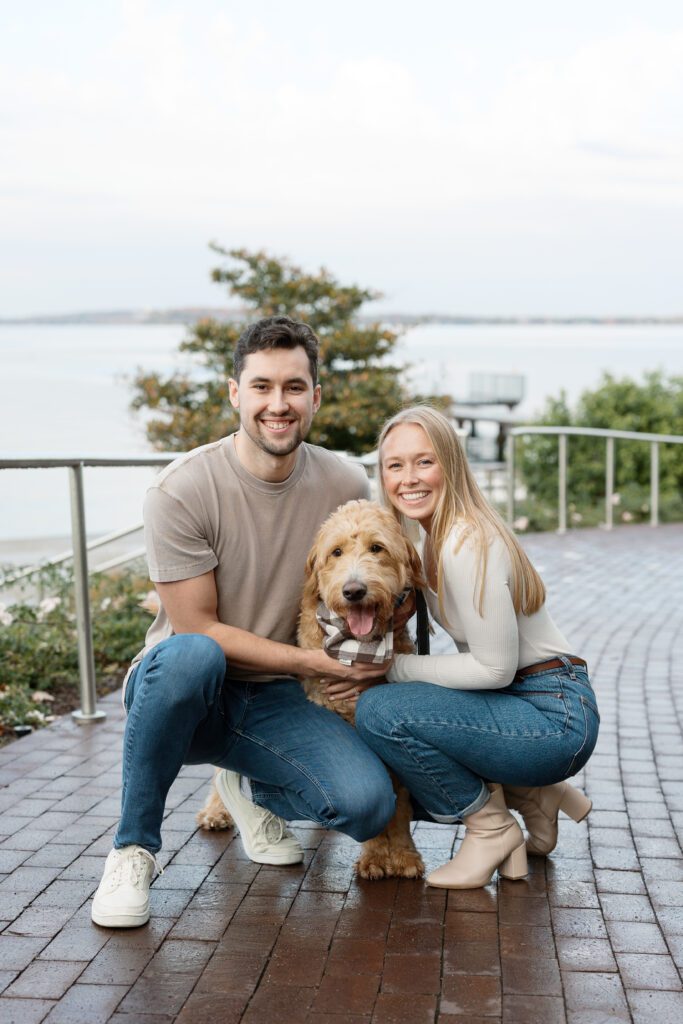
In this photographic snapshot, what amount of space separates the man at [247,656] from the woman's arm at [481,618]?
295 mm

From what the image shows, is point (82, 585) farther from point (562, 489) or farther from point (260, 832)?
point (562, 489)

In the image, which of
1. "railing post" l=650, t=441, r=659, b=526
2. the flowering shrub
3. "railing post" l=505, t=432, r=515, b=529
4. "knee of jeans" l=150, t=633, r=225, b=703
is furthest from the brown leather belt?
"railing post" l=650, t=441, r=659, b=526

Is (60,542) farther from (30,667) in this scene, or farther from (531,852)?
(531,852)

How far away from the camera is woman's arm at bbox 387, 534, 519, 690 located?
3064 millimetres

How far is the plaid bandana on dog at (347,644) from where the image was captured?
316cm

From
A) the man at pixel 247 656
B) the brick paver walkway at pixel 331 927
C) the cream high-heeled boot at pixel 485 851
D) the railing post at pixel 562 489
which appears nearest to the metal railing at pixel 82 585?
the brick paver walkway at pixel 331 927

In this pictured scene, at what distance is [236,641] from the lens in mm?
3246

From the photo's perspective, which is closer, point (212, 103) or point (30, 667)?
point (30, 667)

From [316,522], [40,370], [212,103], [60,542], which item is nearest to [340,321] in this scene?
[212,103]

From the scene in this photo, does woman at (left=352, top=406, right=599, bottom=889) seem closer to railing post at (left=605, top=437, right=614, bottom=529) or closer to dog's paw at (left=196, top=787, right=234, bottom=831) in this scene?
dog's paw at (left=196, top=787, right=234, bottom=831)

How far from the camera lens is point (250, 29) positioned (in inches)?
338

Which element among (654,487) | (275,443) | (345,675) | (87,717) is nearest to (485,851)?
(345,675)

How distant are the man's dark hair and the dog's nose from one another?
0.78 meters

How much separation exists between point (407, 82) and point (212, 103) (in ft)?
22.6
